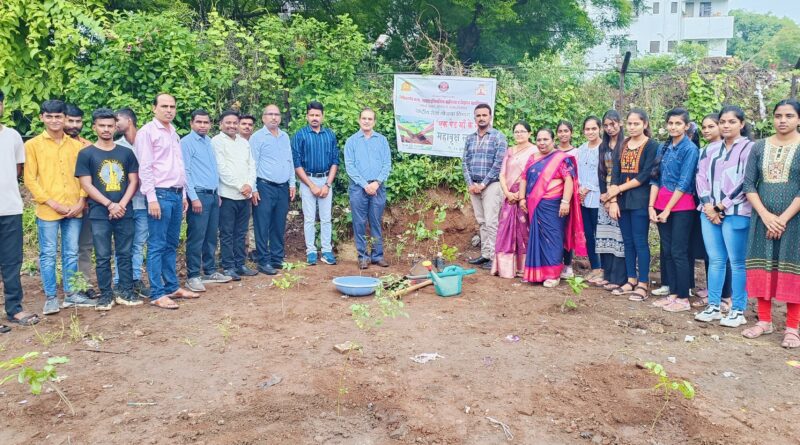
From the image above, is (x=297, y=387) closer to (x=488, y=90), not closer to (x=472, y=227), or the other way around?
(x=472, y=227)

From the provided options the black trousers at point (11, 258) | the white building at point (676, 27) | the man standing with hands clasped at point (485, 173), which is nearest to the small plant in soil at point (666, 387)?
the man standing with hands clasped at point (485, 173)

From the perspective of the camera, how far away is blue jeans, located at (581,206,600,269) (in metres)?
6.20

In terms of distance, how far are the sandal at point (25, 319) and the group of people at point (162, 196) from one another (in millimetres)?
11

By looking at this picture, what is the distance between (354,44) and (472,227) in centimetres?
288

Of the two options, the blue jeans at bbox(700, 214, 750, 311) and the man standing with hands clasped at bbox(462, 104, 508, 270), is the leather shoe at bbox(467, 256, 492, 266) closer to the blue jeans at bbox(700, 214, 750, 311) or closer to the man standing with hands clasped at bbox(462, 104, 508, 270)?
the man standing with hands clasped at bbox(462, 104, 508, 270)

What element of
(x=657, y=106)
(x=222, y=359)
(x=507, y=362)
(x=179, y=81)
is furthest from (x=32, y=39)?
(x=657, y=106)

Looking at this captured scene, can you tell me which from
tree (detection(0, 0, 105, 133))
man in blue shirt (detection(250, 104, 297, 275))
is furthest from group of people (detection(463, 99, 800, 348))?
tree (detection(0, 0, 105, 133))

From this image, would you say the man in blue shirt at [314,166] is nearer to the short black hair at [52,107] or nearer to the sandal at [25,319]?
the short black hair at [52,107]

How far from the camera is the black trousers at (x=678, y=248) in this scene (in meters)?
5.13

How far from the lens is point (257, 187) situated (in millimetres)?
6441

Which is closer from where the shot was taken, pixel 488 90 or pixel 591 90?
pixel 488 90

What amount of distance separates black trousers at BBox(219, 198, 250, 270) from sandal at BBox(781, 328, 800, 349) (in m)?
5.02

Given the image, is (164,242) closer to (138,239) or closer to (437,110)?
(138,239)

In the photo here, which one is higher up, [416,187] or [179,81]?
[179,81]
